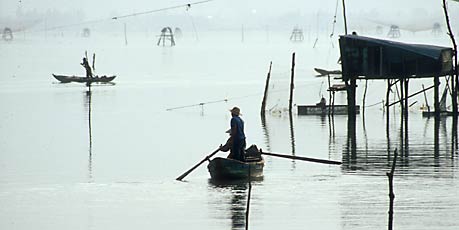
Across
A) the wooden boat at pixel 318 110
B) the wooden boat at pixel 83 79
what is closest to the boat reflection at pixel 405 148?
the wooden boat at pixel 318 110

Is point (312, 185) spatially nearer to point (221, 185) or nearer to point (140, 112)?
point (221, 185)

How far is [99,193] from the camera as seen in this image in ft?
92.2

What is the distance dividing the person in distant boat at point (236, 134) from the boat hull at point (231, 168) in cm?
26

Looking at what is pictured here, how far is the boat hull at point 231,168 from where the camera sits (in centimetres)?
2788

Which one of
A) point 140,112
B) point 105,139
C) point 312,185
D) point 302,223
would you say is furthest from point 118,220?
point 140,112

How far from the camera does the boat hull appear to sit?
27875 millimetres

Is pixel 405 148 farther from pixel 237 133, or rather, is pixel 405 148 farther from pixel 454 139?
pixel 237 133

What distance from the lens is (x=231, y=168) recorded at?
91.8 feet

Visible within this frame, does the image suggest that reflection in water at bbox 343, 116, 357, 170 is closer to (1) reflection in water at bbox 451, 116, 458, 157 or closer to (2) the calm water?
(2) the calm water

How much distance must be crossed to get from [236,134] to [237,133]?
36 mm

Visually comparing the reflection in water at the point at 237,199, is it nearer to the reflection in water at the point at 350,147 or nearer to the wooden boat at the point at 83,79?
the reflection in water at the point at 350,147

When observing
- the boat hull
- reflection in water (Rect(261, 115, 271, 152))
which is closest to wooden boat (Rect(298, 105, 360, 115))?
reflection in water (Rect(261, 115, 271, 152))

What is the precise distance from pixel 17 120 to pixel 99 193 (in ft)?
92.6

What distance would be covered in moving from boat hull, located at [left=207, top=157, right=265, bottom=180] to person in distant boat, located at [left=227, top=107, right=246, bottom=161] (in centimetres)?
26
